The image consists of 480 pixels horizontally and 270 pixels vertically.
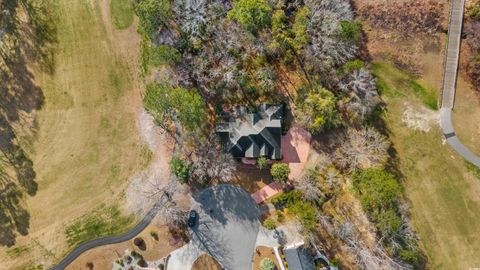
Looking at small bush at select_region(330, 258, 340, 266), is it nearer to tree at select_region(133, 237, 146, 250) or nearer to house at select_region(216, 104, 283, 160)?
house at select_region(216, 104, 283, 160)

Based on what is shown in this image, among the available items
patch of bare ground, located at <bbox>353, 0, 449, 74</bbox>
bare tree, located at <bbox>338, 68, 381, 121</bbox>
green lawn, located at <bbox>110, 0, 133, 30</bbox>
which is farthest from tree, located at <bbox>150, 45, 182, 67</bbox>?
patch of bare ground, located at <bbox>353, 0, 449, 74</bbox>

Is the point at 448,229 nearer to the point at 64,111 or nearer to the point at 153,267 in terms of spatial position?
the point at 153,267

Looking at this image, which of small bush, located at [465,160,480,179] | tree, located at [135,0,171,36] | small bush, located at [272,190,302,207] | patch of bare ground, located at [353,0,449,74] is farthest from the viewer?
patch of bare ground, located at [353,0,449,74]

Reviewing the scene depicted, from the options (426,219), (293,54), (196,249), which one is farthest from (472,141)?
(196,249)

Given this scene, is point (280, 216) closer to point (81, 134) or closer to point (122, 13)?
point (81, 134)

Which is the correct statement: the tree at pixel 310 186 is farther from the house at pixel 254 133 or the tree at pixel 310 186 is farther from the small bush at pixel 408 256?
the small bush at pixel 408 256

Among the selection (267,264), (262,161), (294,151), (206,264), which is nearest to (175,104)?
(262,161)

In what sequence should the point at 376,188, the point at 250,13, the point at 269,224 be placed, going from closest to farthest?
the point at 376,188 < the point at 250,13 < the point at 269,224
